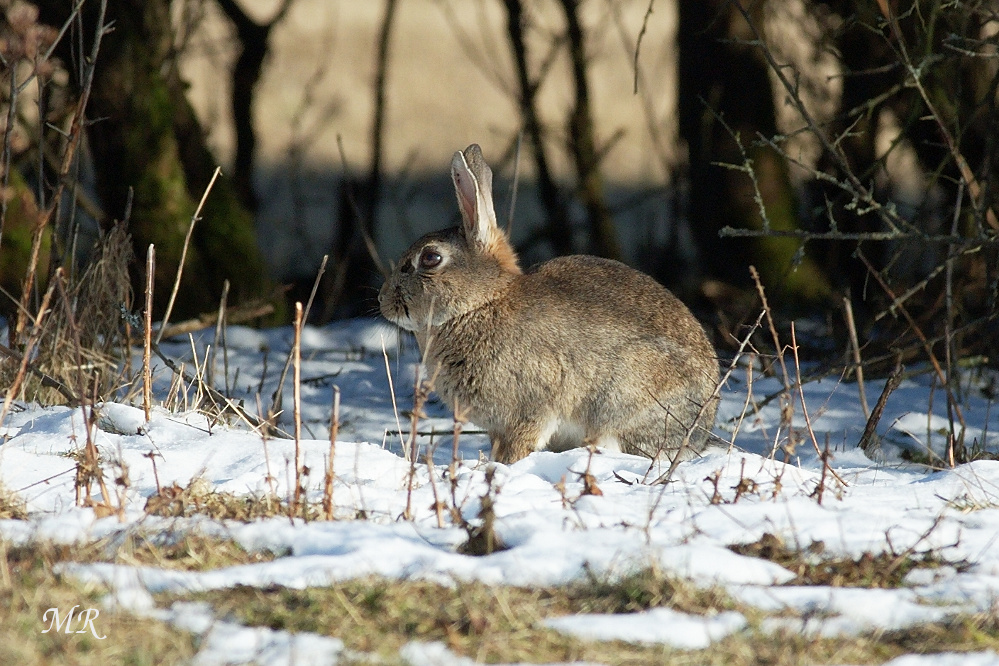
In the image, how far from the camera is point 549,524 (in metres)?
3.25

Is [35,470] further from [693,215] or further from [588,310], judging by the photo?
[693,215]

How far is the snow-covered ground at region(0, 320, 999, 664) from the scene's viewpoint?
2701mm

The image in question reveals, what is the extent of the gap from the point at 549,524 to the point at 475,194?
2360mm

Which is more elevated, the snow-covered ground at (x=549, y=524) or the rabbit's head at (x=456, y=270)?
the rabbit's head at (x=456, y=270)

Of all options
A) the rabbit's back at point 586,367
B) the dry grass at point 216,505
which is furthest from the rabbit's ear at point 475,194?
the dry grass at point 216,505

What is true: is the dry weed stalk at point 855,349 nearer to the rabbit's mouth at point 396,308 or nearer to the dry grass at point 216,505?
the rabbit's mouth at point 396,308

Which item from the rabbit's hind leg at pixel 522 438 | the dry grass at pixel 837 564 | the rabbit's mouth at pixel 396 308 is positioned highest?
the rabbit's mouth at pixel 396 308

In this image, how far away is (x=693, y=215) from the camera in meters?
8.59

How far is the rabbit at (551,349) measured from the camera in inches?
200

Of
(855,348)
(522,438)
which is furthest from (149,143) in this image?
(855,348)

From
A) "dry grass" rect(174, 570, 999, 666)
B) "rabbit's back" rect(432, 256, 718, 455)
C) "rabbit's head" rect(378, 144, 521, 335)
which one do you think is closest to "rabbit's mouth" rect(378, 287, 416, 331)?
"rabbit's head" rect(378, 144, 521, 335)

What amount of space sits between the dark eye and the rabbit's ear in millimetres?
166

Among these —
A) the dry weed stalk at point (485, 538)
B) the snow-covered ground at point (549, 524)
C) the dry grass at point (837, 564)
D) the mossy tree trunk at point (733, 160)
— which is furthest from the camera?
the mossy tree trunk at point (733, 160)

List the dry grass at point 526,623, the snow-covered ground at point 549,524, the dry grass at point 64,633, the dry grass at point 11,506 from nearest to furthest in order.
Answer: the dry grass at point 64,633 → the dry grass at point 526,623 → the snow-covered ground at point 549,524 → the dry grass at point 11,506
